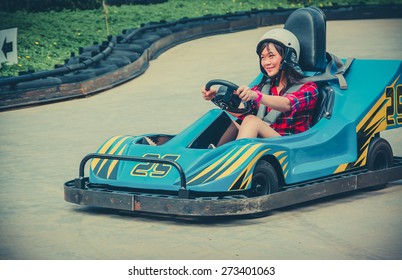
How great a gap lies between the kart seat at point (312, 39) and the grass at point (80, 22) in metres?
7.20

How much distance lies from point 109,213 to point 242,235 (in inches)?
44.8

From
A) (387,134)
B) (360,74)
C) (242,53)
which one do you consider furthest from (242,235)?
(242,53)

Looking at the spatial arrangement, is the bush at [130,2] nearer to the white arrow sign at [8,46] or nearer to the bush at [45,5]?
the bush at [45,5]

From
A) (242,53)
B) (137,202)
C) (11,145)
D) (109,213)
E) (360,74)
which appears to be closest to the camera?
(137,202)

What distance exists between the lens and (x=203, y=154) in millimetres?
7176

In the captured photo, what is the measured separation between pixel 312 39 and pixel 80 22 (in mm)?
12030

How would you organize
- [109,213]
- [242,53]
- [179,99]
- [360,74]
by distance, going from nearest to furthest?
1. [109,213]
2. [360,74]
3. [179,99]
4. [242,53]

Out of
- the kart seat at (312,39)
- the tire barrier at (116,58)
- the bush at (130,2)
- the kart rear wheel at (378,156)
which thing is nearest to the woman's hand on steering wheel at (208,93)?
the kart seat at (312,39)

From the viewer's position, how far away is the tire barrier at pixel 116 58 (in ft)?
43.1

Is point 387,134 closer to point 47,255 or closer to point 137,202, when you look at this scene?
point 137,202

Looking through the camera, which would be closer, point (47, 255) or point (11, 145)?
point (47, 255)

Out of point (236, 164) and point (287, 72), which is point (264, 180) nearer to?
point (236, 164)

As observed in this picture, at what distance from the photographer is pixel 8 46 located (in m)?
14.0

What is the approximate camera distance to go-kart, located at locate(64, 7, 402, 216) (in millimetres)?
7047
